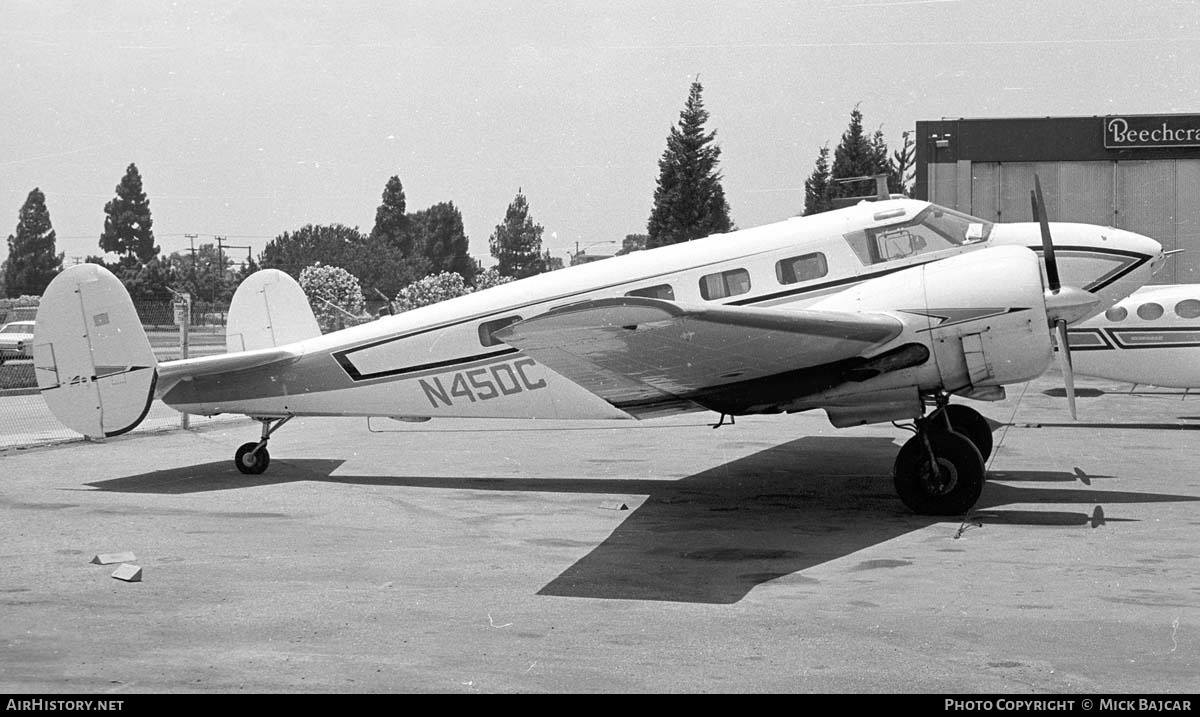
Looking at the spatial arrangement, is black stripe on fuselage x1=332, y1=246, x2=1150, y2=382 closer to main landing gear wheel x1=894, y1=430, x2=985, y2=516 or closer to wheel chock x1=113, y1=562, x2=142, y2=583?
main landing gear wheel x1=894, y1=430, x2=985, y2=516

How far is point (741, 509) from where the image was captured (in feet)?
35.1

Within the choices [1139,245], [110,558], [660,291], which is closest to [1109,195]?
[1139,245]

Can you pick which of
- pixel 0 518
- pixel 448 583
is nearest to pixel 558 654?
pixel 448 583

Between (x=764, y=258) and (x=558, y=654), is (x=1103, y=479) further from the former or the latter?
(x=558, y=654)

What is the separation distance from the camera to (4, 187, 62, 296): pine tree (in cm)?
9088

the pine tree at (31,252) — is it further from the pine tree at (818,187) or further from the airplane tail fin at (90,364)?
the airplane tail fin at (90,364)

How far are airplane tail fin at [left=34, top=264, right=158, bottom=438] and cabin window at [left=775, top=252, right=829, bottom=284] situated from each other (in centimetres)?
692

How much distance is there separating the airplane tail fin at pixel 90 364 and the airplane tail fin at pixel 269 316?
1.80 meters

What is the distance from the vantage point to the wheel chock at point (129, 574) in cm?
764

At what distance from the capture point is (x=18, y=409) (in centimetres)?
2266

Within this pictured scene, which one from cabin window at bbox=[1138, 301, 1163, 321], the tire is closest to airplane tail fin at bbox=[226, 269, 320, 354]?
the tire

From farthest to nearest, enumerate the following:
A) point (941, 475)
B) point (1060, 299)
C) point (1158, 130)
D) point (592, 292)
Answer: point (1158, 130)
point (592, 292)
point (1060, 299)
point (941, 475)

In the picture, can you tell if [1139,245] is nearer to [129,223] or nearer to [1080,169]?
[1080,169]

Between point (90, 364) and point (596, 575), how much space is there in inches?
275
